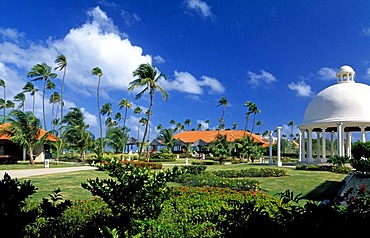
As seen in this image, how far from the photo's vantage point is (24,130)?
109 ft

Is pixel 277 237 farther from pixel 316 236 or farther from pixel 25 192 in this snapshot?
pixel 25 192

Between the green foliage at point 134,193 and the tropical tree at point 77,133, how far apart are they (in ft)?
113

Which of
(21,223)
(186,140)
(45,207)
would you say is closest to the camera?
(21,223)

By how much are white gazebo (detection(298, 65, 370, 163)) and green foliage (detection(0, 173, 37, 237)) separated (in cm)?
3095

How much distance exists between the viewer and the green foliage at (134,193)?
18.2 ft

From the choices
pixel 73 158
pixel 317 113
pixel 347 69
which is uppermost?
pixel 347 69

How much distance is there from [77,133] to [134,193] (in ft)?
115

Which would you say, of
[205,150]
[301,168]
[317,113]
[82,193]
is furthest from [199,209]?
[205,150]

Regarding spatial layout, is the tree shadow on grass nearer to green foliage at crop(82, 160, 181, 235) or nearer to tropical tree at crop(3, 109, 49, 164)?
green foliage at crop(82, 160, 181, 235)

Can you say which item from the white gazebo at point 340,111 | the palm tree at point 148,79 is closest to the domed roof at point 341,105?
the white gazebo at point 340,111

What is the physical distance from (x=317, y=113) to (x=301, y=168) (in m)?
8.34

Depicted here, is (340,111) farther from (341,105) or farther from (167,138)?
(167,138)

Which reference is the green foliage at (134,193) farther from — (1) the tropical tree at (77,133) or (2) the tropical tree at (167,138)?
(2) the tropical tree at (167,138)

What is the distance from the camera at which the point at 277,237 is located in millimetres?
2982
